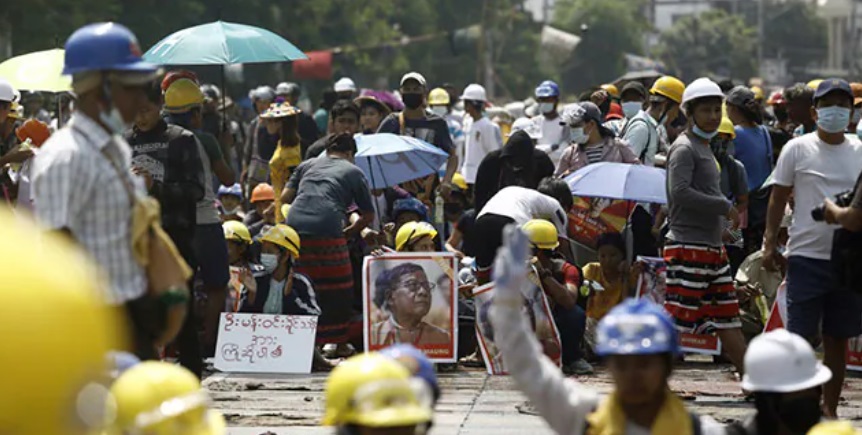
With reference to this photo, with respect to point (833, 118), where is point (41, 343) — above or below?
above

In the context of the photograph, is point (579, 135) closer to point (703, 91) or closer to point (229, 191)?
point (703, 91)

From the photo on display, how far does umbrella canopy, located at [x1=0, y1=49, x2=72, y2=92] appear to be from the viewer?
11.7 metres

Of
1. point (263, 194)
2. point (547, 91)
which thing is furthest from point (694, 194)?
point (547, 91)

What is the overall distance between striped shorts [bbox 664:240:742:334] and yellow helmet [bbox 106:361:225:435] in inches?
219

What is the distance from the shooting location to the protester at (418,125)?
564 inches

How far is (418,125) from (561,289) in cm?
409

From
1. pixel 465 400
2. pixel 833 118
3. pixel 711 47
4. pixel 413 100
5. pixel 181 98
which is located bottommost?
pixel 711 47

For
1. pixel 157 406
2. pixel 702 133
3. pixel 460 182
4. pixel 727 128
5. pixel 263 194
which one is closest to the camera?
pixel 157 406

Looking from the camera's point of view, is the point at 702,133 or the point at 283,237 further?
the point at 283,237

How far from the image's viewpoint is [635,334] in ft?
15.3

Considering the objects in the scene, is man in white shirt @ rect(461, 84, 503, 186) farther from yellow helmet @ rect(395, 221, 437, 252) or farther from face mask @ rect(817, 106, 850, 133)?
face mask @ rect(817, 106, 850, 133)

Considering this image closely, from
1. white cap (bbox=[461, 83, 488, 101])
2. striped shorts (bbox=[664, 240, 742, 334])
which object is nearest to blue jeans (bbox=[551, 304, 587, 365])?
striped shorts (bbox=[664, 240, 742, 334])

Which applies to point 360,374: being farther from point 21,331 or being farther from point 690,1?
point 690,1

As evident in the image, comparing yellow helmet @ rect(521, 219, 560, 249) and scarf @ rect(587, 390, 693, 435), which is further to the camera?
yellow helmet @ rect(521, 219, 560, 249)
